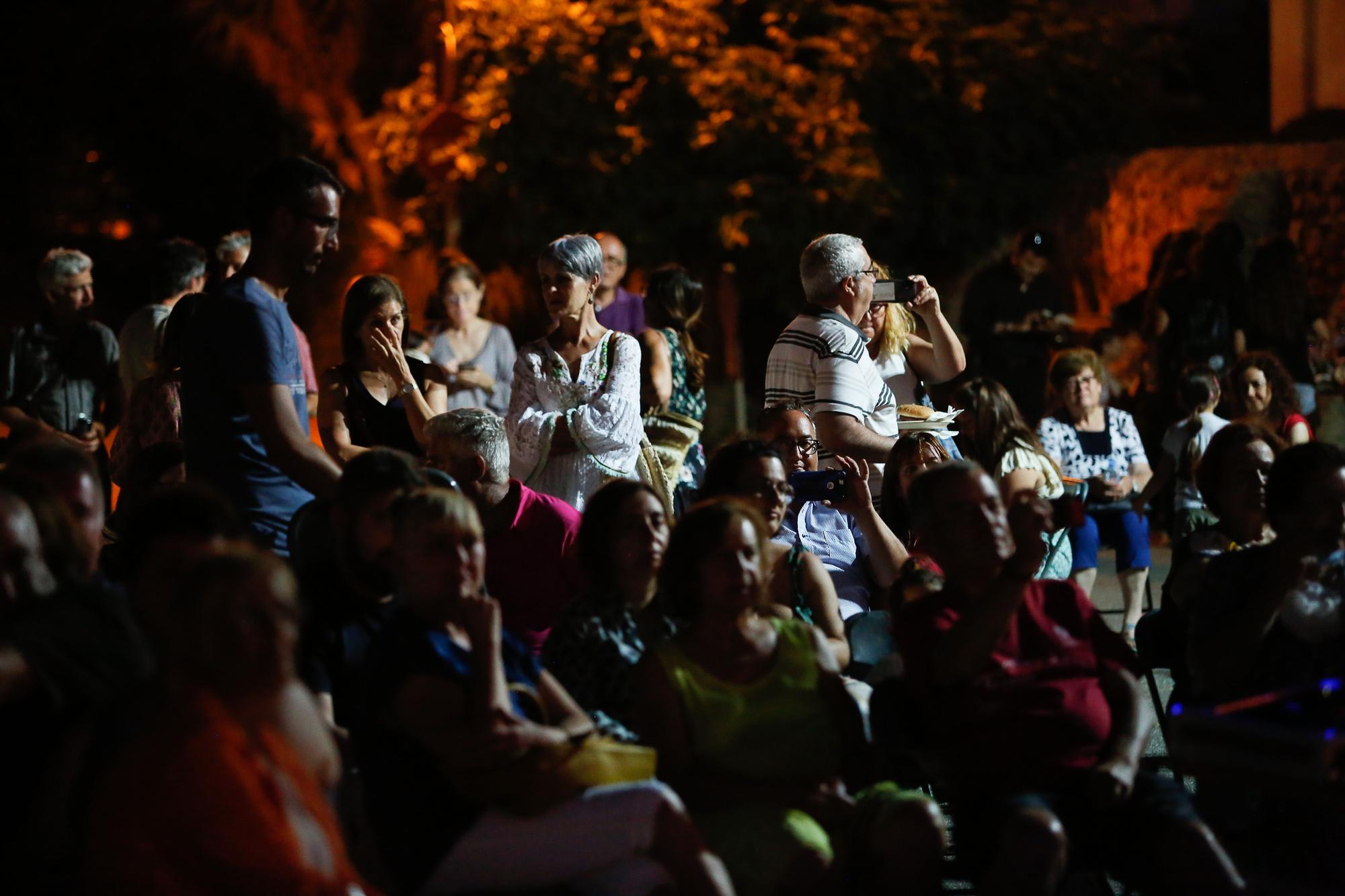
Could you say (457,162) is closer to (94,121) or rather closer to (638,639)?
(94,121)

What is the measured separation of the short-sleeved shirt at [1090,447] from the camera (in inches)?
316

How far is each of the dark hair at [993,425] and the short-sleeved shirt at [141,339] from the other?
3356mm

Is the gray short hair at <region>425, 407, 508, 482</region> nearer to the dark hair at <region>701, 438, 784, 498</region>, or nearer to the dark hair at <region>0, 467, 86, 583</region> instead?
the dark hair at <region>701, 438, 784, 498</region>

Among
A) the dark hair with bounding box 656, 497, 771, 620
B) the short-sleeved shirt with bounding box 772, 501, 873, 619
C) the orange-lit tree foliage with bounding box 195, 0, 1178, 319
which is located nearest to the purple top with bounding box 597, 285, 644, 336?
the short-sleeved shirt with bounding box 772, 501, 873, 619

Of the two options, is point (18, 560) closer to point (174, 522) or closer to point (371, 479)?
point (174, 522)

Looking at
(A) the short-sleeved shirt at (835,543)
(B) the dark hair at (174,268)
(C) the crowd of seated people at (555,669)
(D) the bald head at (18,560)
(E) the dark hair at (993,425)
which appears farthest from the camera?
(B) the dark hair at (174,268)

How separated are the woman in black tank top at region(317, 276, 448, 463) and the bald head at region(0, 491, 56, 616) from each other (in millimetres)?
2583

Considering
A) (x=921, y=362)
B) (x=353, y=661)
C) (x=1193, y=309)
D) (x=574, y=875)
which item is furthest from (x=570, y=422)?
(x=1193, y=309)

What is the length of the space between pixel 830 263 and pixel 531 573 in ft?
6.08

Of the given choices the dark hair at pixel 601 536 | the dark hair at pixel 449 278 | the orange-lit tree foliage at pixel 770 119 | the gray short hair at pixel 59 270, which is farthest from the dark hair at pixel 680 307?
the orange-lit tree foliage at pixel 770 119

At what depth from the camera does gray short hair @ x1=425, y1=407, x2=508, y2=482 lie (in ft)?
15.5

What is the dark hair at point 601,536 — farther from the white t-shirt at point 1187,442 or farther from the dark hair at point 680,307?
the white t-shirt at point 1187,442

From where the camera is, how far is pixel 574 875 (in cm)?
344

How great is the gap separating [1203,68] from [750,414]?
735 centimetres
